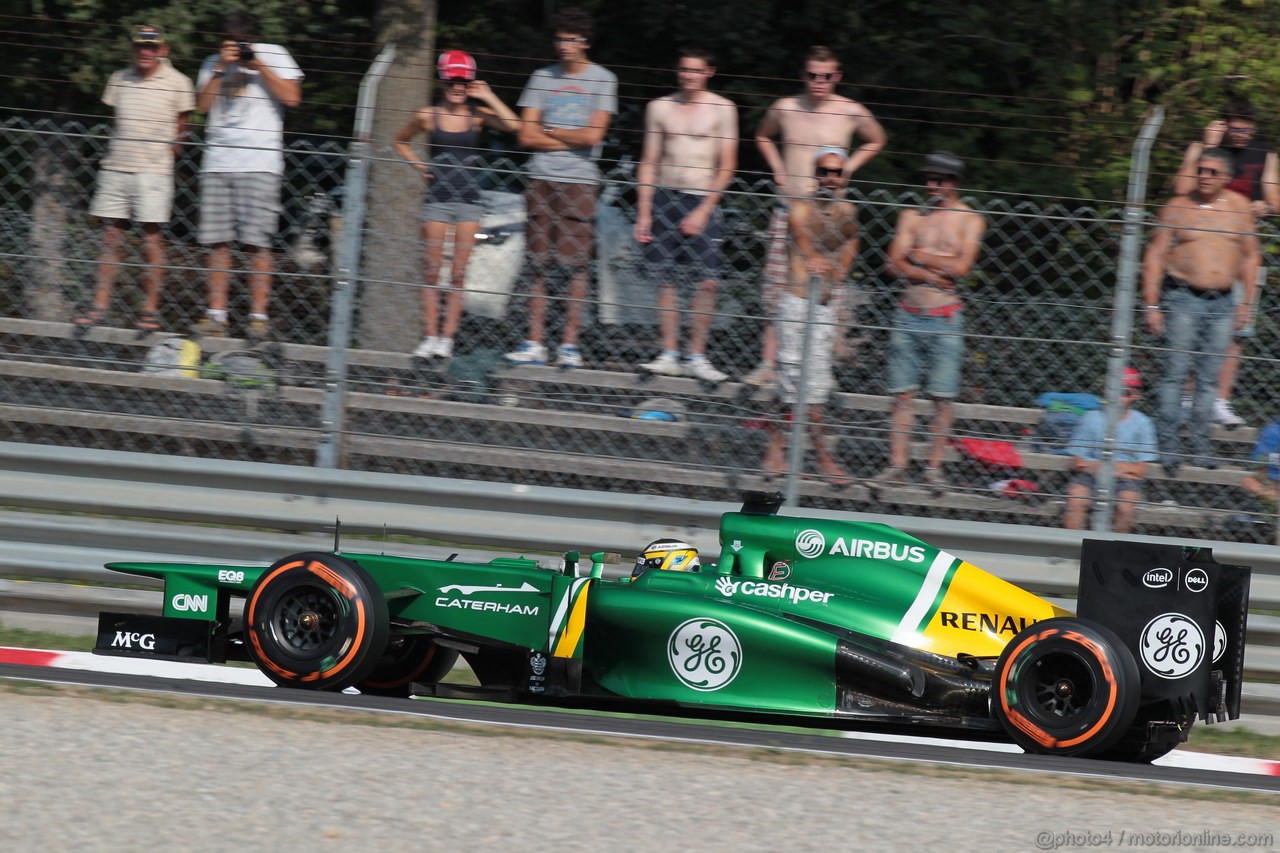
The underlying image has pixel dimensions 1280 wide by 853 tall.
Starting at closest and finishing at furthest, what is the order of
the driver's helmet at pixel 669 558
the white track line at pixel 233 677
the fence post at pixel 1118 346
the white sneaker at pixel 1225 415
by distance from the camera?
the white track line at pixel 233 677 < the driver's helmet at pixel 669 558 < the fence post at pixel 1118 346 < the white sneaker at pixel 1225 415

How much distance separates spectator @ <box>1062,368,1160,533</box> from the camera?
20.6ft

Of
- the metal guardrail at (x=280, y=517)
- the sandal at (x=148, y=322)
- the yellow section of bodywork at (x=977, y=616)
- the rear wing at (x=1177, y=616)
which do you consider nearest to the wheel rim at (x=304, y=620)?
the metal guardrail at (x=280, y=517)

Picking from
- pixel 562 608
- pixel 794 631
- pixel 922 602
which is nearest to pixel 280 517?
pixel 562 608

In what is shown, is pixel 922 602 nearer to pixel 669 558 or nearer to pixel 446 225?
pixel 669 558

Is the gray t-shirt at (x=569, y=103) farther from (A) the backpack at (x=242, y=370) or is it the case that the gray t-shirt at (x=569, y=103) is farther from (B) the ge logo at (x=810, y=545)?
(B) the ge logo at (x=810, y=545)

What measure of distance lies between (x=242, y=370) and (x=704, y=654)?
255 cm

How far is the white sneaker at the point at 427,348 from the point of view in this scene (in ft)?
21.3

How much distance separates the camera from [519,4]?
11039 mm

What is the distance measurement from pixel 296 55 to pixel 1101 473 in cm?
550

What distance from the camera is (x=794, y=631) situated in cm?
494

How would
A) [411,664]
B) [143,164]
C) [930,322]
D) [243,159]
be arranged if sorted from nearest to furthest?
[411,664]
[930,322]
[243,159]
[143,164]

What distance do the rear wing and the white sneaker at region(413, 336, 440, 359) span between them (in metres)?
2.69

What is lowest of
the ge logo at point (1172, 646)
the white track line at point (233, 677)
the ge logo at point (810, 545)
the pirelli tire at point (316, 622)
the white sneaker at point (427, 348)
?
the white track line at point (233, 677)

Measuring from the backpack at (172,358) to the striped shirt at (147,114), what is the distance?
851mm
